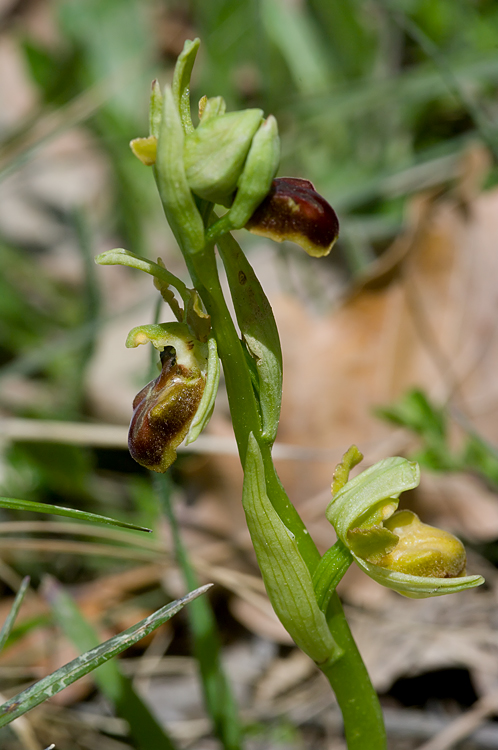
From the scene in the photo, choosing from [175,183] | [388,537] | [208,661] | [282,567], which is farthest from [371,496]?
[208,661]

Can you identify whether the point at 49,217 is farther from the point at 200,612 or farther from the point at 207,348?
the point at 207,348

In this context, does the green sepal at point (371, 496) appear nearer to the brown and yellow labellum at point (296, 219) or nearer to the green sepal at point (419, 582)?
the green sepal at point (419, 582)

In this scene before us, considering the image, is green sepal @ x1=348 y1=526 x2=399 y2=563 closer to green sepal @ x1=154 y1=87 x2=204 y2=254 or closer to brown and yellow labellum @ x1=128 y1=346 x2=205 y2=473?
brown and yellow labellum @ x1=128 y1=346 x2=205 y2=473

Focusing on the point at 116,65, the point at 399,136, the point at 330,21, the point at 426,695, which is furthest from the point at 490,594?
the point at 116,65

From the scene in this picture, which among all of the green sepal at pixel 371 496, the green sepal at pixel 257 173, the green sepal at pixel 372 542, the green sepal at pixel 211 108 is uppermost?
the green sepal at pixel 211 108

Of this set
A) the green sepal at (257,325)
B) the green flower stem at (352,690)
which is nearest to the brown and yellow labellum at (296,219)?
the green sepal at (257,325)

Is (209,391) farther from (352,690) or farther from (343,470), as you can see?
(352,690)
